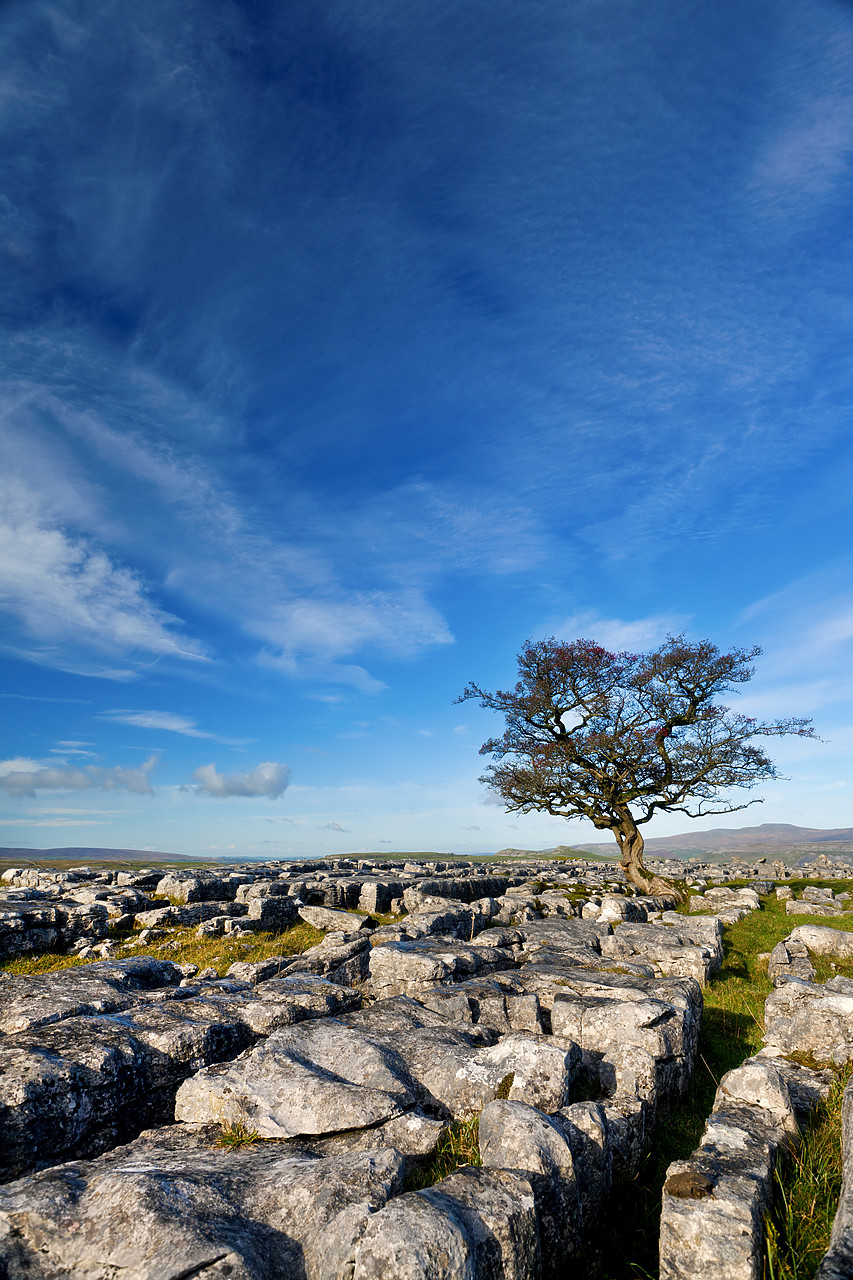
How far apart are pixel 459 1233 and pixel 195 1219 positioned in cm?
207

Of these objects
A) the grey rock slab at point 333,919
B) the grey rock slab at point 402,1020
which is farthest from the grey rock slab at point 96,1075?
the grey rock slab at point 333,919

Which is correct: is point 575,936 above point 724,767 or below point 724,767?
below

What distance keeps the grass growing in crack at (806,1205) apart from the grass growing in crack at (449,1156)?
270cm

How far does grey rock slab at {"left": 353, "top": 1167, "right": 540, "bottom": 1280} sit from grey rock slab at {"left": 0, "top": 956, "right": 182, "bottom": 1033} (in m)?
6.90

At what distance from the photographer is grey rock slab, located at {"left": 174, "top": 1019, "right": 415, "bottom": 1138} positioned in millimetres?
6738

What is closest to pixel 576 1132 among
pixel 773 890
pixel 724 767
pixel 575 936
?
pixel 575 936

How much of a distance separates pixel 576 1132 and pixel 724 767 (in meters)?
35.0

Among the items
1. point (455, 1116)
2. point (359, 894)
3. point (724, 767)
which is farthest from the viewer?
point (724, 767)

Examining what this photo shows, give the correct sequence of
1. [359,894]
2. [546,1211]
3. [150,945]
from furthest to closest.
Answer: [359,894] < [150,945] < [546,1211]

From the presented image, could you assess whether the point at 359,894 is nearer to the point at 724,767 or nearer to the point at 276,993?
the point at 276,993

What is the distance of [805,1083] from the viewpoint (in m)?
8.45

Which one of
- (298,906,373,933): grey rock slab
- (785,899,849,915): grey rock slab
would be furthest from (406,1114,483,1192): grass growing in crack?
(785,899,849,915): grey rock slab

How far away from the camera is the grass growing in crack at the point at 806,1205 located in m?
5.26

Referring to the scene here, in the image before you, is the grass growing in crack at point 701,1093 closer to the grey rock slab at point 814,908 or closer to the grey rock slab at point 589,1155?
the grey rock slab at point 589,1155
